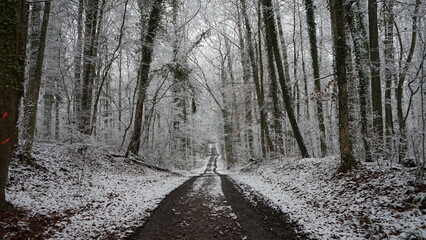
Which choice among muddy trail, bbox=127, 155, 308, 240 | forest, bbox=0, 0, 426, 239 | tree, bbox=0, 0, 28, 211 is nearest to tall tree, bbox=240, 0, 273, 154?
forest, bbox=0, 0, 426, 239

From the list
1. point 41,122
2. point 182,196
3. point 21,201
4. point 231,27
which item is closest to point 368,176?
point 182,196

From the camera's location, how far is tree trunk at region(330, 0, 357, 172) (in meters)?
7.88

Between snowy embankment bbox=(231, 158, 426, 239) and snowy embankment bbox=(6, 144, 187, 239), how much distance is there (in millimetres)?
3836

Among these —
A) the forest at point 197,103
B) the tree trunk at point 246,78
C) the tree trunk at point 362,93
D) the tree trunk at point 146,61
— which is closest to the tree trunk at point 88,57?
the forest at point 197,103

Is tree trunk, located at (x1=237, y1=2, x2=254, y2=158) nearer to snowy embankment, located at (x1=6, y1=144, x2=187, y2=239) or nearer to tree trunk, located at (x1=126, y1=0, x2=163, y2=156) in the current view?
tree trunk, located at (x1=126, y1=0, x2=163, y2=156)

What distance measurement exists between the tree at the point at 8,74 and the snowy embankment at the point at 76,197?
3.65 feet

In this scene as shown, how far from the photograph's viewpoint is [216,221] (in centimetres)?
561

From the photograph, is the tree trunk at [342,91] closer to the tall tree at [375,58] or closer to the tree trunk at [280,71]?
the tall tree at [375,58]

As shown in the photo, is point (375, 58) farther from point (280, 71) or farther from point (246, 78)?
point (246, 78)

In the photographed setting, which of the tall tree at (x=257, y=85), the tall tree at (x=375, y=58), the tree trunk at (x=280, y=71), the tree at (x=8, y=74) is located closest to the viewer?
the tree at (x=8, y=74)

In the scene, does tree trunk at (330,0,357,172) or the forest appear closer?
the forest

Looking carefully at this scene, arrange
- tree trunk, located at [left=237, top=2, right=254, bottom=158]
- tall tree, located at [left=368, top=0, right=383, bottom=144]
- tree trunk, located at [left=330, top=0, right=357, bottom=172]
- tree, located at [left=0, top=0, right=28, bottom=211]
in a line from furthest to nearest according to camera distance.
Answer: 1. tree trunk, located at [left=237, top=2, right=254, bottom=158]
2. tall tree, located at [left=368, top=0, right=383, bottom=144]
3. tree trunk, located at [left=330, top=0, right=357, bottom=172]
4. tree, located at [left=0, top=0, right=28, bottom=211]

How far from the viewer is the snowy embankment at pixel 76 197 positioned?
16.8 ft

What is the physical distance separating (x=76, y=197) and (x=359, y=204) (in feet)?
24.6
